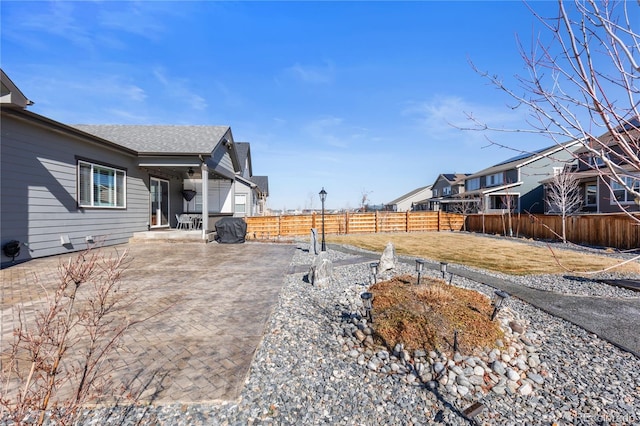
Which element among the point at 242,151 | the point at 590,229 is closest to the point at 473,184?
the point at 590,229

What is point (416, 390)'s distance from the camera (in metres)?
2.72

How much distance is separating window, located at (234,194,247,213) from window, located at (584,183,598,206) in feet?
78.7

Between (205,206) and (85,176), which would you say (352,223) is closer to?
(205,206)

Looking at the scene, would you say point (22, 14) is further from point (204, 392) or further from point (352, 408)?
point (352, 408)

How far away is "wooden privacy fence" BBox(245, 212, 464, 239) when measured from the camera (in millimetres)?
18141

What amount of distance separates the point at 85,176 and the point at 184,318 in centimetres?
825

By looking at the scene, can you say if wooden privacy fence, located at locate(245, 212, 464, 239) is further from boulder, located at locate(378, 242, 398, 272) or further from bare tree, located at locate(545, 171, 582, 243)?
boulder, located at locate(378, 242, 398, 272)

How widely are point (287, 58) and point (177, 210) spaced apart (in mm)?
9805

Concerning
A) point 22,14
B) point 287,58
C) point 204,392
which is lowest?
point 204,392

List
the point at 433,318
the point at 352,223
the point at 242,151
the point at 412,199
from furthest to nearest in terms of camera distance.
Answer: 1. the point at 412,199
2. the point at 242,151
3. the point at 352,223
4. the point at 433,318

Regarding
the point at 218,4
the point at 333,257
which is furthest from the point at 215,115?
the point at 333,257

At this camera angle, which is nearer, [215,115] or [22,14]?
[22,14]

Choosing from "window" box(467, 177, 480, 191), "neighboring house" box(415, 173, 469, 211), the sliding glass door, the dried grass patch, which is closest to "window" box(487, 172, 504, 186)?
"window" box(467, 177, 480, 191)

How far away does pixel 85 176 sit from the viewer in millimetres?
9234
